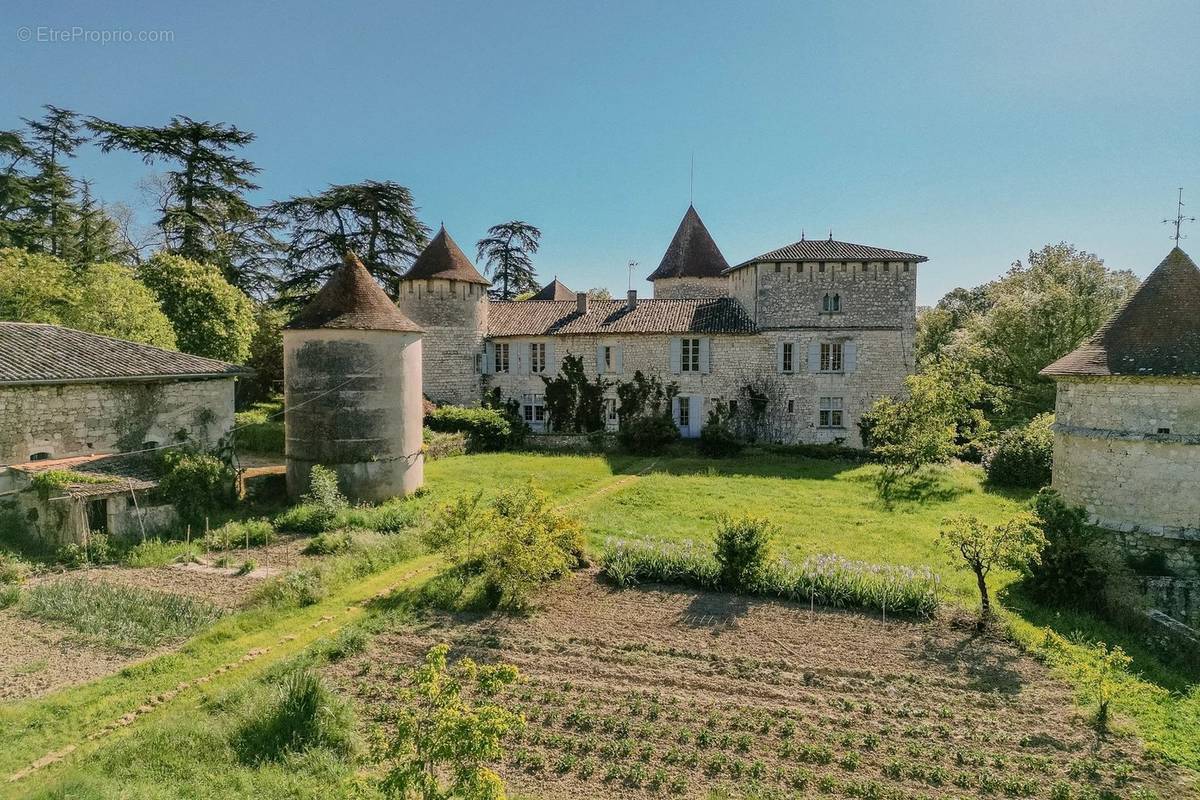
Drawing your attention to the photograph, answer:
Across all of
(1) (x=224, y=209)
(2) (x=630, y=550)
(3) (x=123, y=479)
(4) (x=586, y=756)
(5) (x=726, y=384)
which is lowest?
(4) (x=586, y=756)

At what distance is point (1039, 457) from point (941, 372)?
4.08 meters

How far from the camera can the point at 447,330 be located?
2902 cm

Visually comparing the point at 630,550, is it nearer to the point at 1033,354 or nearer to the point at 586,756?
the point at 586,756

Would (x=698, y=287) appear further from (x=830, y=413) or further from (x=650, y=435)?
(x=650, y=435)

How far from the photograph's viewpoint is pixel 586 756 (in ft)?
23.9

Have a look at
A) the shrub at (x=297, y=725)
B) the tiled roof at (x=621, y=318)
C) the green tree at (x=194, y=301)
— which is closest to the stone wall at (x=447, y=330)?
the tiled roof at (x=621, y=318)

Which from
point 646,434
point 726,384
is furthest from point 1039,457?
point 646,434

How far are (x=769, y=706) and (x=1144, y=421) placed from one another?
11.1m

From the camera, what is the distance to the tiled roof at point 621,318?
28.2 m

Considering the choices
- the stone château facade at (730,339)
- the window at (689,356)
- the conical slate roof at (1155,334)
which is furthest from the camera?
the window at (689,356)

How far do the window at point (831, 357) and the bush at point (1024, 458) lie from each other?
22.6ft

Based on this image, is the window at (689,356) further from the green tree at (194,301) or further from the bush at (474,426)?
the green tree at (194,301)

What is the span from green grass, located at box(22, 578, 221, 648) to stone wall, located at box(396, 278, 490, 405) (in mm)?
17916

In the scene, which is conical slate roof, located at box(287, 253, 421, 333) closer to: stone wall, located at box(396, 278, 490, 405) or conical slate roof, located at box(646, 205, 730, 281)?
stone wall, located at box(396, 278, 490, 405)
